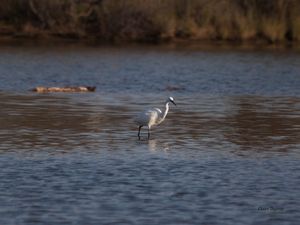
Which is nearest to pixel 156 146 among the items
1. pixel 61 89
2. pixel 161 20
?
pixel 61 89

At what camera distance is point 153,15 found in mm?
46156

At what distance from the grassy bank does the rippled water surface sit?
16.9 meters

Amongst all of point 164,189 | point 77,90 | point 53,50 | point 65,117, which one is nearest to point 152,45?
point 53,50

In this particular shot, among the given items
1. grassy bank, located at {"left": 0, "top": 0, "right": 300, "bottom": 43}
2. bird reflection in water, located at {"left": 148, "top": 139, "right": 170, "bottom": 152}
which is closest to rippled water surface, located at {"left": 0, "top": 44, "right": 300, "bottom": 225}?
bird reflection in water, located at {"left": 148, "top": 139, "right": 170, "bottom": 152}

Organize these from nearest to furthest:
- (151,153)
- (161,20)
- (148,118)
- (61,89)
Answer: (151,153) → (148,118) → (61,89) → (161,20)

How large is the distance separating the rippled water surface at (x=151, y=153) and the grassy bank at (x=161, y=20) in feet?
55.4

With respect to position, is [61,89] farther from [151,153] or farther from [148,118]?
[151,153]

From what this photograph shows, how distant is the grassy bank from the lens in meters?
46.4

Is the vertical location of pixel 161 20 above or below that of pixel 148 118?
below

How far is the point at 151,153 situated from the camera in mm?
14320

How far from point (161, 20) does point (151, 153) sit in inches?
1268

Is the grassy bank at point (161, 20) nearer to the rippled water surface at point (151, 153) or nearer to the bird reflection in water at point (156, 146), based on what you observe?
the rippled water surface at point (151, 153)

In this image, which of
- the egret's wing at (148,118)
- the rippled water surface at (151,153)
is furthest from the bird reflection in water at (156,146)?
the egret's wing at (148,118)

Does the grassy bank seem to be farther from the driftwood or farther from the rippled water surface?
the driftwood
